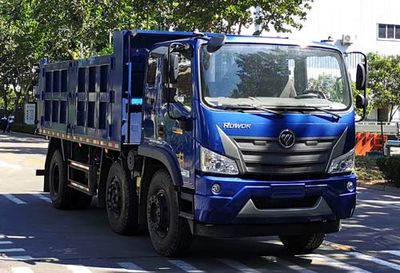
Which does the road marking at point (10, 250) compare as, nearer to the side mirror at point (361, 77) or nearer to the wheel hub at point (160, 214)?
the wheel hub at point (160, 214)

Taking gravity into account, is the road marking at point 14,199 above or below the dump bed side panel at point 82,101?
below

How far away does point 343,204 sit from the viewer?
7434mm

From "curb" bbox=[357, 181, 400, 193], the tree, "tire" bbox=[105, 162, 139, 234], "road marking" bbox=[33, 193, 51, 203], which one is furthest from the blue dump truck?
the tree

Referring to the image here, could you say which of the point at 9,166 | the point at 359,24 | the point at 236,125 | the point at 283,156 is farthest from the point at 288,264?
the point at 359,24

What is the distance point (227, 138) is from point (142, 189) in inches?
77.9

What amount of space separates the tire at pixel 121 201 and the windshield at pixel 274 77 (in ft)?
8.24

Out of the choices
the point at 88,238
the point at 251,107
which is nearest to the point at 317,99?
the point at 251,107

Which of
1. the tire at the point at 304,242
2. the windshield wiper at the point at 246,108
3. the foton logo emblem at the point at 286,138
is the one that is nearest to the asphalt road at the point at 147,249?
the tire at the point at 304,242

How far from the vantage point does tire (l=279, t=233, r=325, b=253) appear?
8.19 m

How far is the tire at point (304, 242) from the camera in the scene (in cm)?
819

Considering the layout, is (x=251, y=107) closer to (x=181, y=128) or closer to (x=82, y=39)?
(x=181, y=128)

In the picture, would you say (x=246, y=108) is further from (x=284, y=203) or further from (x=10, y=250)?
(x=10, y=250)

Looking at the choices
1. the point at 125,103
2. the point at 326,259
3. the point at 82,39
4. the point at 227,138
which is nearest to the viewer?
the point at 227,138

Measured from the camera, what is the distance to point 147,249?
8.42 m
